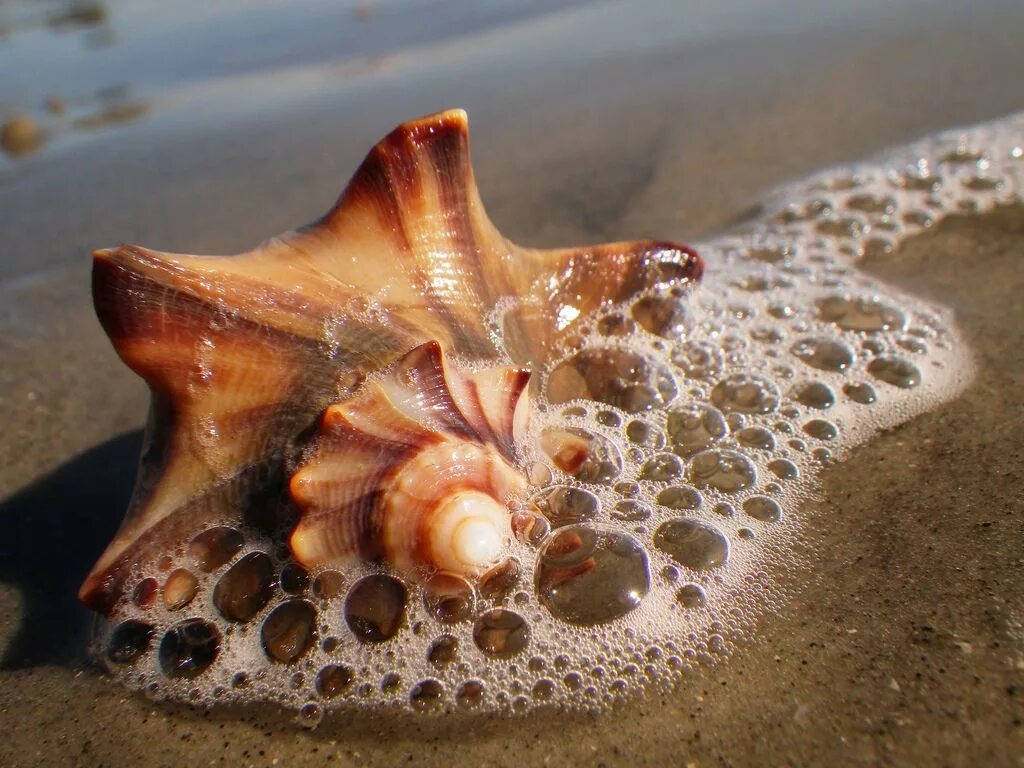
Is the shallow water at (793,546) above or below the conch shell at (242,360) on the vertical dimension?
below

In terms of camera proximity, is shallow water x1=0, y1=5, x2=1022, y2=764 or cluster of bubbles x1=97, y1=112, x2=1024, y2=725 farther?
cluster of bubbles x1=97, y1=112, x2=1024, y2=725

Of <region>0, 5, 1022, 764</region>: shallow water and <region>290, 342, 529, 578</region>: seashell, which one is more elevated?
<region>290, 342, 529, 578</region>: seashell

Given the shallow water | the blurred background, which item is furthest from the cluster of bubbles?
the blurred background

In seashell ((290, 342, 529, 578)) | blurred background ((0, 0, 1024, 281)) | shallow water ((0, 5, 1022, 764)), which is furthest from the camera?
blurred background ((0, 0, 1024, 281))

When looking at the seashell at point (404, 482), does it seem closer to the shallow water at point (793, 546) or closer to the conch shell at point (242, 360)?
the conch shell at point (242, 360)

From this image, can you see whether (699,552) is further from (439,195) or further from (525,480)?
(439,195)

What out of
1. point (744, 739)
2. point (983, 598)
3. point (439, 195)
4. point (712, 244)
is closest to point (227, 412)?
point (439, 195)

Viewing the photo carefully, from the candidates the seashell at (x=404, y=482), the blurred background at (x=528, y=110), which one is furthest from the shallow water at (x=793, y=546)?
the seashell at (x=404, y=482)

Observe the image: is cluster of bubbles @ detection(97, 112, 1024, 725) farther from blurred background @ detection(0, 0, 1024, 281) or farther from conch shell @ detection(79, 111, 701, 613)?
blurred background @ detection(0, 0, 1024, 281)

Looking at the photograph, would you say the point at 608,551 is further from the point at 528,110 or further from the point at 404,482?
the point at 528,110
